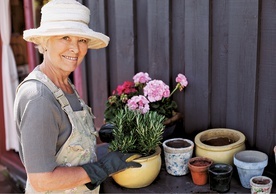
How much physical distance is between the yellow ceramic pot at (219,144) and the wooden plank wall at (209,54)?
0.31 ft

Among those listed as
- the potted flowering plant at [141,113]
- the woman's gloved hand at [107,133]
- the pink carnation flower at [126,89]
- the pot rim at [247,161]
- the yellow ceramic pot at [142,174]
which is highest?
the pink carnation flower at [126,89]

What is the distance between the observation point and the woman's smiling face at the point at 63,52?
2.15 metres

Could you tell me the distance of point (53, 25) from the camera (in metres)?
2.11

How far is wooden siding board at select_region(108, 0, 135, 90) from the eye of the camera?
3397 millimetres

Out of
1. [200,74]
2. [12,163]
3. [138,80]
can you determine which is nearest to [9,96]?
[12,163]

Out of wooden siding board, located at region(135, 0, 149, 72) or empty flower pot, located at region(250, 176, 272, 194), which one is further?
wooden siding board, located at region(135, 0, 149, 72)

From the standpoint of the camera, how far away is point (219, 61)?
9.39 ft

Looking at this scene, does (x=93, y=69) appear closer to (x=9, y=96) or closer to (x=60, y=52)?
(x=60, y=52)

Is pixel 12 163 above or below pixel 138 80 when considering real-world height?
below

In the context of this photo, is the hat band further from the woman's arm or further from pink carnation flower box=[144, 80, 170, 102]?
pink carnation flower box=[144, 80, 170, 102]

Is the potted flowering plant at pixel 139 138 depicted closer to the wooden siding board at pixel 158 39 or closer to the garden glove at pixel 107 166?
the garden glove at pixel 107 166

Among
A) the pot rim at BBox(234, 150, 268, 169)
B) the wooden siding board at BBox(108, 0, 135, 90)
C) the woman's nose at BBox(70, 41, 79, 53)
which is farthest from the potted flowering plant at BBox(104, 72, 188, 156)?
the woman's nose at BBox(70, 41, 79, 53)

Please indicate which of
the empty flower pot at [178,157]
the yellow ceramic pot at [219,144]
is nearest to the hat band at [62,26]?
the empty flower pot at [178,157]

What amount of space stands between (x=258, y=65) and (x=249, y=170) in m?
0.66
